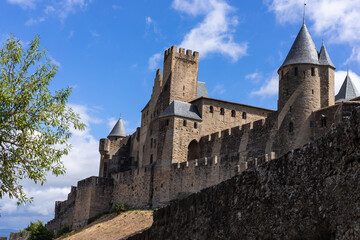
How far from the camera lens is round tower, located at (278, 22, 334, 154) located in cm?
3170

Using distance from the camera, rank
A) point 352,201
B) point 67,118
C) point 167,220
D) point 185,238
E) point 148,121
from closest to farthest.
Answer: point 352,201 < point 185,238 < point 167,220 < point 67,118 < point 148,121

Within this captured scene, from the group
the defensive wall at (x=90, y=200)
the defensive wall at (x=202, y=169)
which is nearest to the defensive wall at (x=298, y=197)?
the defensive wall at (x=202, y=169)

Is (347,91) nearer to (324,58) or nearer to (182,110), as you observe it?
(324,58)

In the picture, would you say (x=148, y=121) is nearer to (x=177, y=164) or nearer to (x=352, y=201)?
(x=177, y=164)

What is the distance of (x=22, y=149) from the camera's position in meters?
13.9

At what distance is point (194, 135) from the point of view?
4175cm

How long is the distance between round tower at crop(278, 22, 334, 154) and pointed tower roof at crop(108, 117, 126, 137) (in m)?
26.8

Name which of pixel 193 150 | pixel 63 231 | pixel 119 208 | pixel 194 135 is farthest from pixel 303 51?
pixel 63 231

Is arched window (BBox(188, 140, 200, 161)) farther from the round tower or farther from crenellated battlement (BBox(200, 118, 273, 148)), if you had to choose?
the round tower

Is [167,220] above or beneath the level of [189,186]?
beneath

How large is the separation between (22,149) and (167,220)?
185 inches

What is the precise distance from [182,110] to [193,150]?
3.39 metres

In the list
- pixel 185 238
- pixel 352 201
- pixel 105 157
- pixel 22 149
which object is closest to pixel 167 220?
pixel 185 238

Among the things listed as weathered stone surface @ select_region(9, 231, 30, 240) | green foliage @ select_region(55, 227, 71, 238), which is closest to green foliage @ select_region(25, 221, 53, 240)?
green foliage @ select_region(55, 227, 71, 238)
